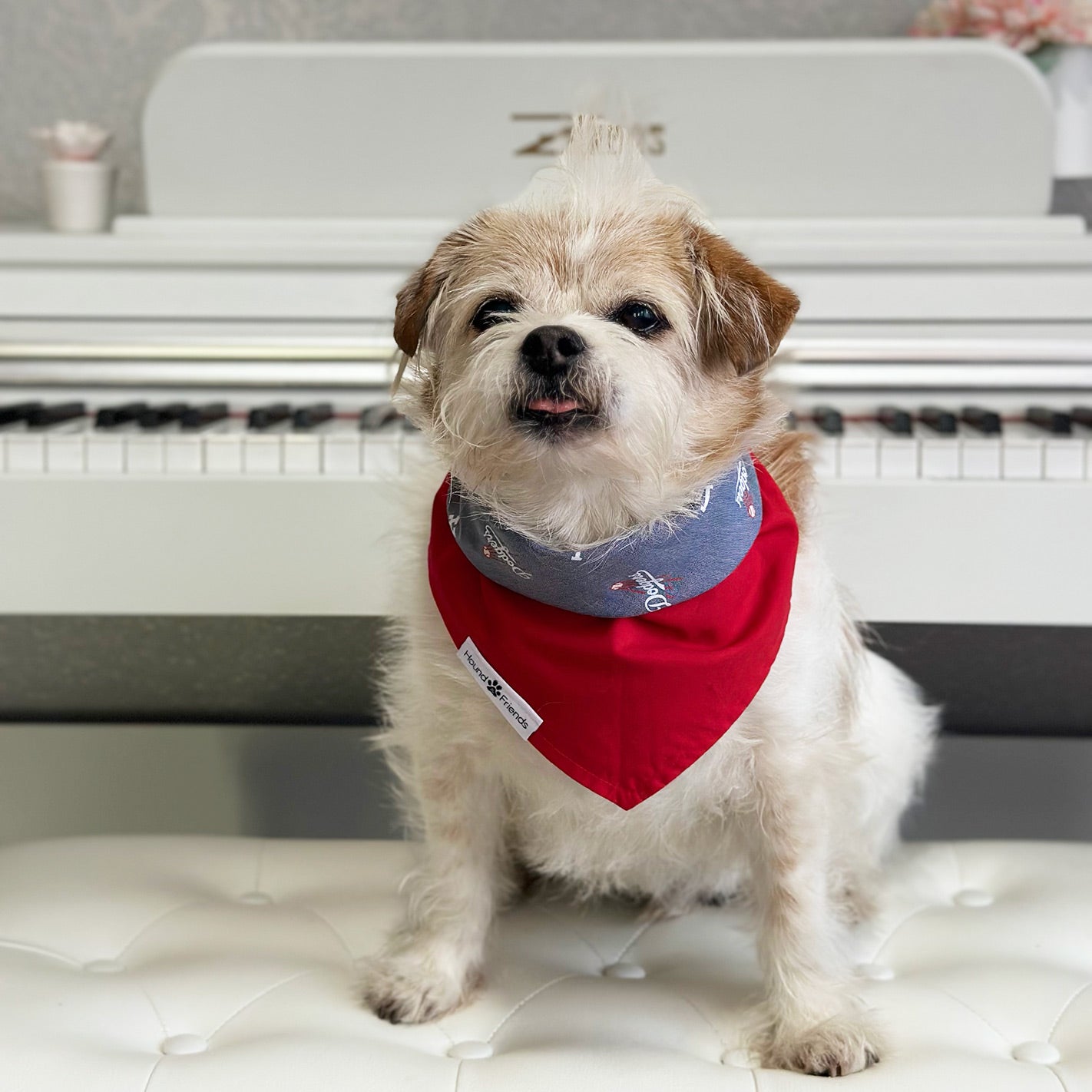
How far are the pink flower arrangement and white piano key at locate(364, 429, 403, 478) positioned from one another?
1.11m

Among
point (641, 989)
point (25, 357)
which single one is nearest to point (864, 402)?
point (641, 989)

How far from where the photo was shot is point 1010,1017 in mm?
1004

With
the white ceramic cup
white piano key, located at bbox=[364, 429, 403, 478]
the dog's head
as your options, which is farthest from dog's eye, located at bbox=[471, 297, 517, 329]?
the white ceramic cup

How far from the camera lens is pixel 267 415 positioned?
4.59 feet

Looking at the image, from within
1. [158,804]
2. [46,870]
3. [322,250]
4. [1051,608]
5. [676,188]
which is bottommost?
[158,804]

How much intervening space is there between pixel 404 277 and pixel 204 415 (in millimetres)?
325

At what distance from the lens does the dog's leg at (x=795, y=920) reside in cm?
104

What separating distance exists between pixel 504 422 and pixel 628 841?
44cm

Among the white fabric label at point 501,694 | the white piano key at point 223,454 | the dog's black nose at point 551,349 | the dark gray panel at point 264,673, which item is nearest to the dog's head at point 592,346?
the dog's black nose at point 551,349

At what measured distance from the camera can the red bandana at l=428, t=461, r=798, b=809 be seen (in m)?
1.01

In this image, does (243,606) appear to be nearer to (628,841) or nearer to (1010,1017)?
(628,841)

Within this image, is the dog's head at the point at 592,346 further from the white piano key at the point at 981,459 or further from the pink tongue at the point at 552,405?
the white piano key at the point at 981,459

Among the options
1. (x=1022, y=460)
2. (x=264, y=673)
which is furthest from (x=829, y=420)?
(x=264, y=673)

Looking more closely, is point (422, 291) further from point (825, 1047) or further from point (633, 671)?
point (825, 1047)
